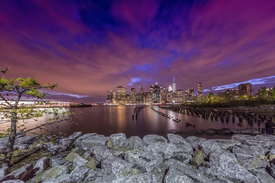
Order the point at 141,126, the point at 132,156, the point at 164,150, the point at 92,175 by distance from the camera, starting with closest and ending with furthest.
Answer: the point at 92,175 → the point at 132,156 → the point at 164,150 → the point at 141,126

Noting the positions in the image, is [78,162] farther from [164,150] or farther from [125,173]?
[164,150]

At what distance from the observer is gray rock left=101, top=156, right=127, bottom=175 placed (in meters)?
4.98

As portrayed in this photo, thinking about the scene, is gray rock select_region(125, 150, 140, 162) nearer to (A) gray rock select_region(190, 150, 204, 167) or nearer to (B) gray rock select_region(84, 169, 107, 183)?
(B) gray rock select_region(84, 169, 107, 183)

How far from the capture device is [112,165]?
505 cm

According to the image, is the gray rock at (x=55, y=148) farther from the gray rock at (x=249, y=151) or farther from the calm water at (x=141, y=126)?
the calm water at (x=141, y=126)

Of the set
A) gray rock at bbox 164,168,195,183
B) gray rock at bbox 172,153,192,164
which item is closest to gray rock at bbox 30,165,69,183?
gray rock at bbox 164,168,195,183

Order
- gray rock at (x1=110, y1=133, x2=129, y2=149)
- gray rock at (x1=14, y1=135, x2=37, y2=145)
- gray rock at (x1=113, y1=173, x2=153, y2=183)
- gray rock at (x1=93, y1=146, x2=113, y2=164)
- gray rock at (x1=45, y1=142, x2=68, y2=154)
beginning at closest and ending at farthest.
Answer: gray rock at (x1=113, y1=173, x2=153, y2=183) → gray rock at (x1=93, y1=146, x2=113, y2=164) → gray rock at (x1=45, y1=142, x2=68, y2=154) → gray rock at (x1=110, y1=133, x2=129, y2=149) → gray rock at (x1=14, y1=135, x2=37, y2=145)

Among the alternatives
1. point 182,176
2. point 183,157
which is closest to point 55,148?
point 182,176

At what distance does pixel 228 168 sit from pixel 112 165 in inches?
197

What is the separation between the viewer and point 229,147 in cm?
702

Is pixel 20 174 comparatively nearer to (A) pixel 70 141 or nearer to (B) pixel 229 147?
(A) pixel 70 141

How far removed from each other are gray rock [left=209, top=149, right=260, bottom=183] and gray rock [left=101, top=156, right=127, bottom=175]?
13.3 ft

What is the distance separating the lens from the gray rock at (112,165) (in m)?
4.98

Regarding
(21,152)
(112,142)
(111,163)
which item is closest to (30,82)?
(21,152)
